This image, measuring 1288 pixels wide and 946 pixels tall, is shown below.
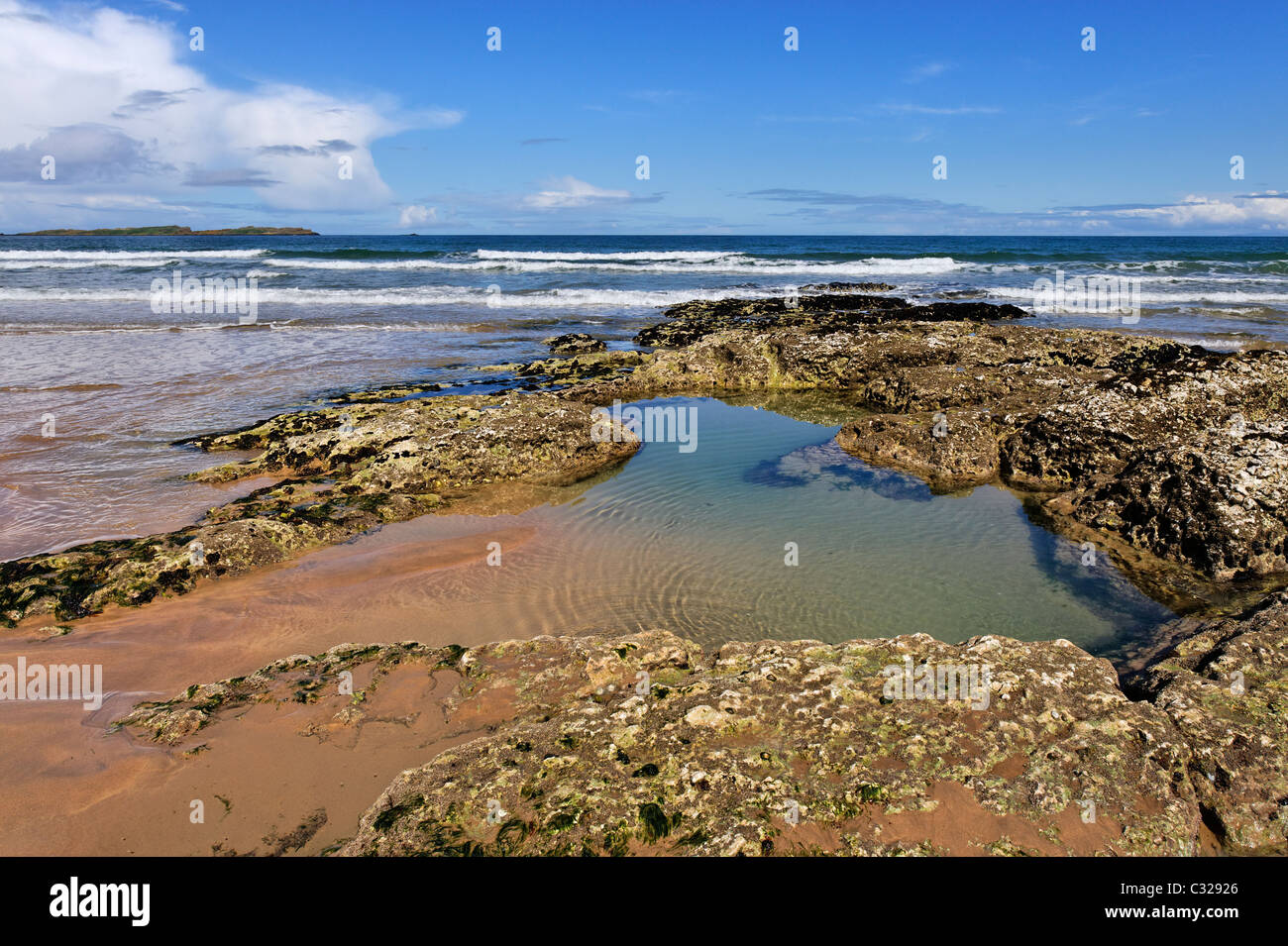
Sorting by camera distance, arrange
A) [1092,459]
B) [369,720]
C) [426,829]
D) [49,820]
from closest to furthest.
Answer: [426,829]
[49,820]
[369,720]
[1092,459]

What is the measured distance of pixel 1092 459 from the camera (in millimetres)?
7574

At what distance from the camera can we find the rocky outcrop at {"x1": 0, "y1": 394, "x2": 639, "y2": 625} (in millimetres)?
5508

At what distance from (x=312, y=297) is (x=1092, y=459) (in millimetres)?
32178

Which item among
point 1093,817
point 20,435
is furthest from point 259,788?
point 20,435
